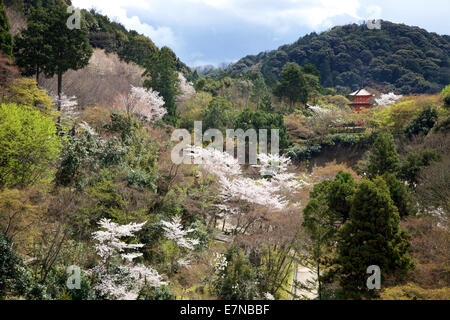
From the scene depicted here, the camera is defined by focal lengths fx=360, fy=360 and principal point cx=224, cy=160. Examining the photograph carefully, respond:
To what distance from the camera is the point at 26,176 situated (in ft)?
47.1

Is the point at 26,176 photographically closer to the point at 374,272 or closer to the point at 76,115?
the point at 76,115

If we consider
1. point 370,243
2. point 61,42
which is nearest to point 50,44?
point 61,42

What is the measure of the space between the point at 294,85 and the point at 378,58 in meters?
34.4

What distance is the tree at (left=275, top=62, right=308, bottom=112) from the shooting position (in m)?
37.9

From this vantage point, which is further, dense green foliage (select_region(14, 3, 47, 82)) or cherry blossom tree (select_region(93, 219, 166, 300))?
dense green foliage (select_region(14, 3, 47, 82))

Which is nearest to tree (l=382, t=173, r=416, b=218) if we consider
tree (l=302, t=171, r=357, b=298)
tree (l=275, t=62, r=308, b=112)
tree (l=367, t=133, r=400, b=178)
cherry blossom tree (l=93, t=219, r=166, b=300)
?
tree (l=302, t=171, r=357, b=298)

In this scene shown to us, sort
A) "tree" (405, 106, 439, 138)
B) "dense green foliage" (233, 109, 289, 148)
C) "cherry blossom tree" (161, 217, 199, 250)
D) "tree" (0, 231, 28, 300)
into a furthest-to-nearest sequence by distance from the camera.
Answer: "dense green foliage" (233, 109, 289, 148) < "tree" (405, 106, 439, 138) < "cherry blossom tree" (161, 217, 199, 250) < "tree" (0, 231, 28, 300)

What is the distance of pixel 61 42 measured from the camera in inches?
847

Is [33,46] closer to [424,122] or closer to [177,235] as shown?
[177,235]

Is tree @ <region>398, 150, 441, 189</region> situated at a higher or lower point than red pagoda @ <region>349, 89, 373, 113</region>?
lower

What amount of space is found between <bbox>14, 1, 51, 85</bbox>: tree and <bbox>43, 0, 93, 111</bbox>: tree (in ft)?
0.70

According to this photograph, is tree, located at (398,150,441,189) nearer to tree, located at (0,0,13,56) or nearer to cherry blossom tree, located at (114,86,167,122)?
cherry blossom tree, located at (114,86,167,122)
